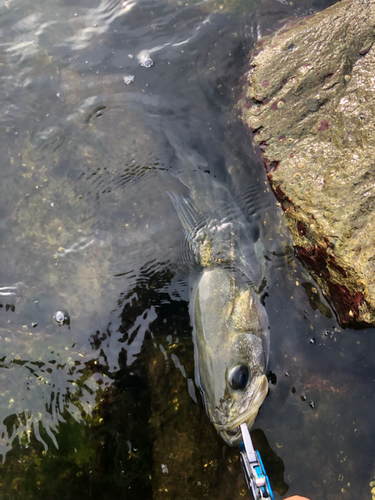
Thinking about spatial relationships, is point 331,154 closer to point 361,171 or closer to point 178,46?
point 361,171

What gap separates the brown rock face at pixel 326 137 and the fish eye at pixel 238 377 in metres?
1.09

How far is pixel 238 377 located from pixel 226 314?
0.61 meters

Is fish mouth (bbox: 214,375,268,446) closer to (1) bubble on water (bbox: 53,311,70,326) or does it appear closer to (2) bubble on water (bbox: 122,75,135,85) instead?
(1) bubble on water (bbox: 53,311,70,326)

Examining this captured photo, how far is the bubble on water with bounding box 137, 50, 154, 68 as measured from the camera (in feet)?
13.1

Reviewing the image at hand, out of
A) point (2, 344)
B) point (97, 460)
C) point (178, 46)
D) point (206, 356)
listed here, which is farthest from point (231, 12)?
point (97, 460)

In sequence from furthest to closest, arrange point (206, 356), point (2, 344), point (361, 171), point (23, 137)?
point (23, 137), point (2, 344), point (206, 356), point (361, 171)

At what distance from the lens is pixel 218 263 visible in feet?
12.1

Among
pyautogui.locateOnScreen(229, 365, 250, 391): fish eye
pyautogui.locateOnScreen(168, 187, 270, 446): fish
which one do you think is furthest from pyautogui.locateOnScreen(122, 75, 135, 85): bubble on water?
pyautogui.locateOnScreen(229, 365, 250, 391): fish eye

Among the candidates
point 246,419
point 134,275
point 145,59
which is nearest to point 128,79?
point 145,59

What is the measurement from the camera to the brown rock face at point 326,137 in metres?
2.79

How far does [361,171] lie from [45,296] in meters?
3.47

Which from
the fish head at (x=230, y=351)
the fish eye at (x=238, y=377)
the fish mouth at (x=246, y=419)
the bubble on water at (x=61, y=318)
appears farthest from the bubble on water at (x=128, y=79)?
the fish mouth at (x=246, y=419)

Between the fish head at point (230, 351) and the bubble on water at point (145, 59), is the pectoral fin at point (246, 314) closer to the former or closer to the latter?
the fish head at point (230, 351)

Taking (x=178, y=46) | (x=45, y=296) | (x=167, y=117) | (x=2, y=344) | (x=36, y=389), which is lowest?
(x=36, y=389)
